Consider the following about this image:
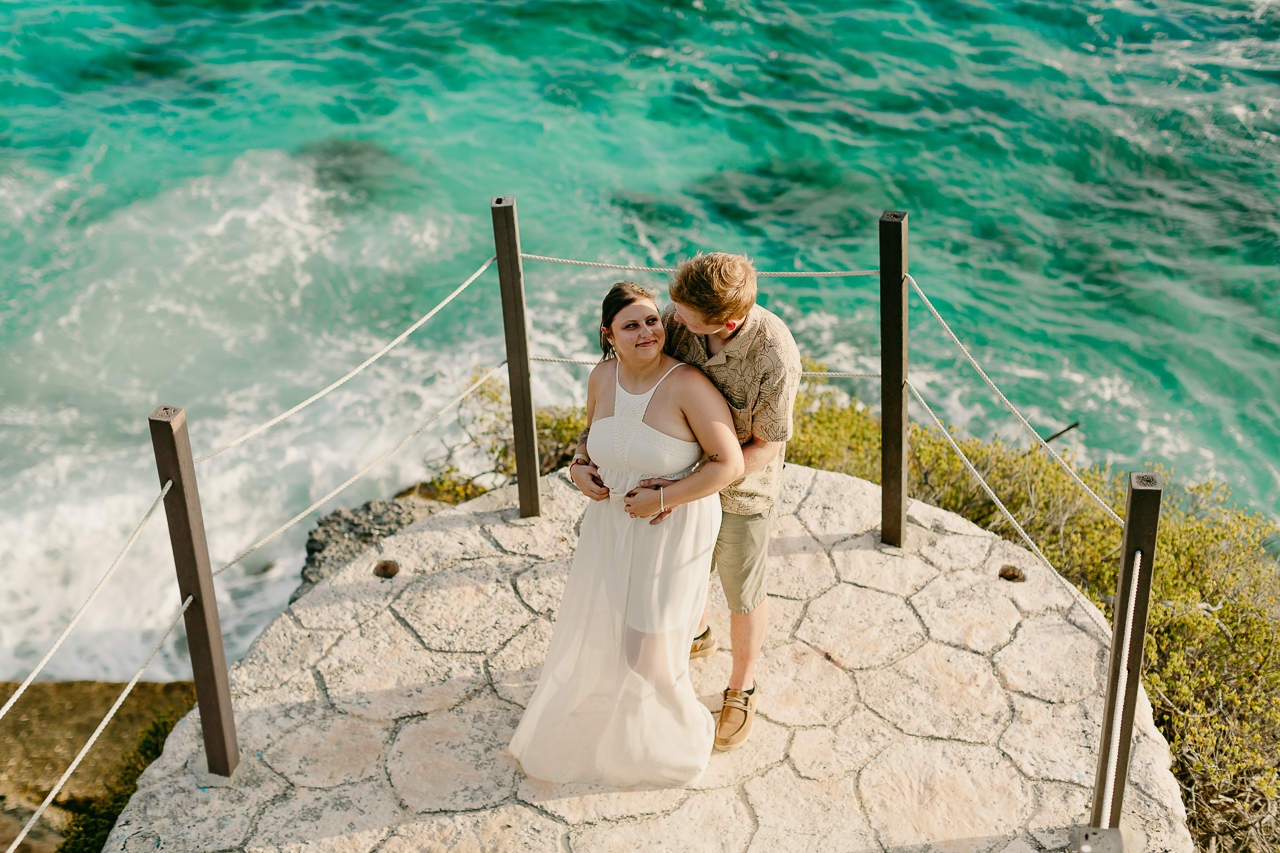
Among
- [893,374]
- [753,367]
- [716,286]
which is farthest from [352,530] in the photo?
[716,286]

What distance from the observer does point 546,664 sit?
3.04m

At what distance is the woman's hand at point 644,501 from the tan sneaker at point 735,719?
88 cm

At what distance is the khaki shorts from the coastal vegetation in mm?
1968

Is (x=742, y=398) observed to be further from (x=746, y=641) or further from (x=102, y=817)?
(x=102, y=817)

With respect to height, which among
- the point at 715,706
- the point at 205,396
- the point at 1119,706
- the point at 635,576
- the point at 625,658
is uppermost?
the point at 635,576

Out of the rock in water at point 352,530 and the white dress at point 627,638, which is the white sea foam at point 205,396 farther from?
the white dress at point 627,638

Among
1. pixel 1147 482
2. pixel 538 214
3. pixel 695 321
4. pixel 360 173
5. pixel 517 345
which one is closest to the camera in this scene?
pixel 1147 482

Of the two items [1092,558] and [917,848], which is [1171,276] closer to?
[1092,558]

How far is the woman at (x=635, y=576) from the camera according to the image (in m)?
2.59

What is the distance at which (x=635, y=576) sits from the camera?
9.11 feet

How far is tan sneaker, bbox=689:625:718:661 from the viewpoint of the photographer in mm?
3498

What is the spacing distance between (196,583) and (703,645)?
5.72 ft

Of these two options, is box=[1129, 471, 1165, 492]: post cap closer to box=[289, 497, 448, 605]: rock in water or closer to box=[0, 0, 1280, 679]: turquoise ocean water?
box=[289, 497, 448, 605]: rock in water

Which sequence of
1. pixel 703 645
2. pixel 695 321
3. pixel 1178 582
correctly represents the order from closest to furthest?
pixel 695 321 < pixel 703 645 < pixel 1178 582
